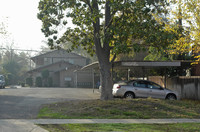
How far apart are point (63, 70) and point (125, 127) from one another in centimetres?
4525

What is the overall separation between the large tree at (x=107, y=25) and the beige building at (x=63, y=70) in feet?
114

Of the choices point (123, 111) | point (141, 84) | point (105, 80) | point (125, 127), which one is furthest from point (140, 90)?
point (125, 127)

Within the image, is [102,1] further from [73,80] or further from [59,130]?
[73,80]

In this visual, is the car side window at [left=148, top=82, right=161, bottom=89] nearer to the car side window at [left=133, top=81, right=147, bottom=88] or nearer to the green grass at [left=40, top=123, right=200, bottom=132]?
the car side window at [left=133, top=81, right=147, bottom=88]

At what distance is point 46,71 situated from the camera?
2197 inches

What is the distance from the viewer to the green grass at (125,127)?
381 inches

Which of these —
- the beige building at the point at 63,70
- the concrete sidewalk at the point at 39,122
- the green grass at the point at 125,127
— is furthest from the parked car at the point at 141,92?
the beige building at the point at 63,70

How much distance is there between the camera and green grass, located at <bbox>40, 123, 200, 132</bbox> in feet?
31.7

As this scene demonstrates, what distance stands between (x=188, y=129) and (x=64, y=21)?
923cm

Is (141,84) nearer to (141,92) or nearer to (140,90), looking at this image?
(140,90)

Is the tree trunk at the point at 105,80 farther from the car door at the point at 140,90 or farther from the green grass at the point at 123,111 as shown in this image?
the car door at the point at 140,90

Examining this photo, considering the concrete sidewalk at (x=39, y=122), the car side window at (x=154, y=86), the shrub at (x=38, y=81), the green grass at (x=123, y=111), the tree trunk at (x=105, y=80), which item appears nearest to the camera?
the concrete sidewalk at (x=39, y=122)

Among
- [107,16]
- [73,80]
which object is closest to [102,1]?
[107,16]

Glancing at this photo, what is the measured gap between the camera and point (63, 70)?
54.8 meters
